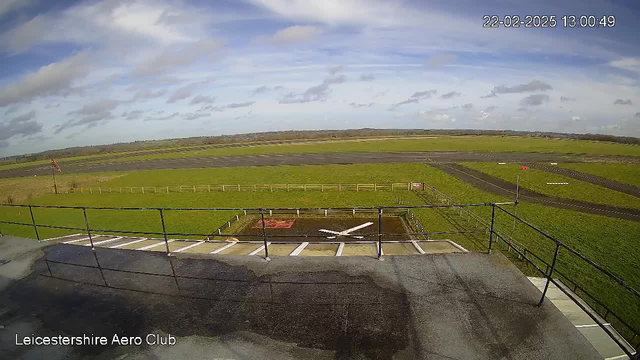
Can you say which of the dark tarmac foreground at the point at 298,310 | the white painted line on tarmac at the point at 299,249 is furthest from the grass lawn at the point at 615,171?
the dark tarmac foreground at the point at 298,310

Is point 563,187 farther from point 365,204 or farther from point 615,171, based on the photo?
point 365,204

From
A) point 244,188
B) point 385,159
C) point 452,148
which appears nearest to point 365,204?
point 244,188

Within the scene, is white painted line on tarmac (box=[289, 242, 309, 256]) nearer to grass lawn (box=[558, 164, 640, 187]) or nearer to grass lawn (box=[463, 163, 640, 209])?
grass lawn (box=[463, 163, 640, 209])

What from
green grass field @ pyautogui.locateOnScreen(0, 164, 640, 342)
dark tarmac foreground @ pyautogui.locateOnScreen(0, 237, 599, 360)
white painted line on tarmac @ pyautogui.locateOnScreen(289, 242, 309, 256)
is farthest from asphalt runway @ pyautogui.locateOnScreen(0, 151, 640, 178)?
dark tarmac foreground @ pyautogui.locateOnScreen(0, 237, 599, 360)

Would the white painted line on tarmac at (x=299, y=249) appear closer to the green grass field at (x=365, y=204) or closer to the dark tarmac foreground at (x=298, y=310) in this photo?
the dark tarmac foreground at (x=298, y=310)

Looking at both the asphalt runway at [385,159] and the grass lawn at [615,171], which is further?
the asphalt runway at [385,159]

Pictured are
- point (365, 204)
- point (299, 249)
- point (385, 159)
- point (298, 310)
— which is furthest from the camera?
point (385, 159)
